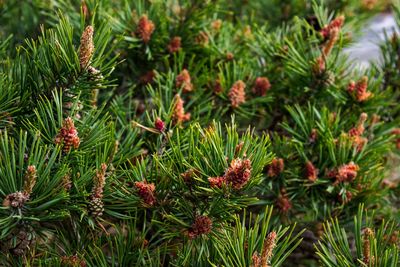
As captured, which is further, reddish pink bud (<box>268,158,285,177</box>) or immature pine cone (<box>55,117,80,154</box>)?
reddish pink bud (<box>268,158,285,177</box>)

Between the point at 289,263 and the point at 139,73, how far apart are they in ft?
1.46

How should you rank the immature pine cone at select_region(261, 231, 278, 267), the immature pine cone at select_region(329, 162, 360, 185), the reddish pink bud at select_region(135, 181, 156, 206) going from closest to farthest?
the immature pine cone at select_region(261, 231, 278, 267), the reddish pink bud at select_region(135, 181, 156, 206), the immature pine cone at select_region(329, 162, 360, 185)

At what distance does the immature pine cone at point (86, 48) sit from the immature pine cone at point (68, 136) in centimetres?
8

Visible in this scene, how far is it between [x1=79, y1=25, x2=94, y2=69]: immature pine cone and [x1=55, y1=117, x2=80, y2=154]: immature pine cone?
0.08 m

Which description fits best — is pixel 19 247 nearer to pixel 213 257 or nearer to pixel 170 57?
pixel 213 257

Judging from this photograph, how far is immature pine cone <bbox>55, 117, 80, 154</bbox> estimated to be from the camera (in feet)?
2.34

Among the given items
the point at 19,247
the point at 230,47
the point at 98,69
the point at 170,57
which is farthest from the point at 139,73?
the point at 19,247

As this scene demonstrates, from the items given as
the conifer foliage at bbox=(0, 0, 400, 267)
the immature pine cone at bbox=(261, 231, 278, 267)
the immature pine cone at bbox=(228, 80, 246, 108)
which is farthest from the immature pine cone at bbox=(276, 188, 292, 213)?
the immature pine cone at bbox=(261, 231, 278, 267)

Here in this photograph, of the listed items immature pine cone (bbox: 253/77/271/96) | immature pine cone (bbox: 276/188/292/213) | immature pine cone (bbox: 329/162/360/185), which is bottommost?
immature pine cone (bbox: 276/188/292/213)

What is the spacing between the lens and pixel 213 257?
0.75m

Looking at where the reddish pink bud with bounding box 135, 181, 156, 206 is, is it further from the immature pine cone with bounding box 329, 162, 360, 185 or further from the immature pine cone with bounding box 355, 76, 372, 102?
the immature pine cone with bounding box 355, 76, 372, 102

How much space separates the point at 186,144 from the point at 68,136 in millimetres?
182

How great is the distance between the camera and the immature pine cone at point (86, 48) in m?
0.71

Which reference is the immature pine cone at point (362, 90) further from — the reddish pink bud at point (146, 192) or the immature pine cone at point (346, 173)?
the reddish pink bud at point (146, 192)
